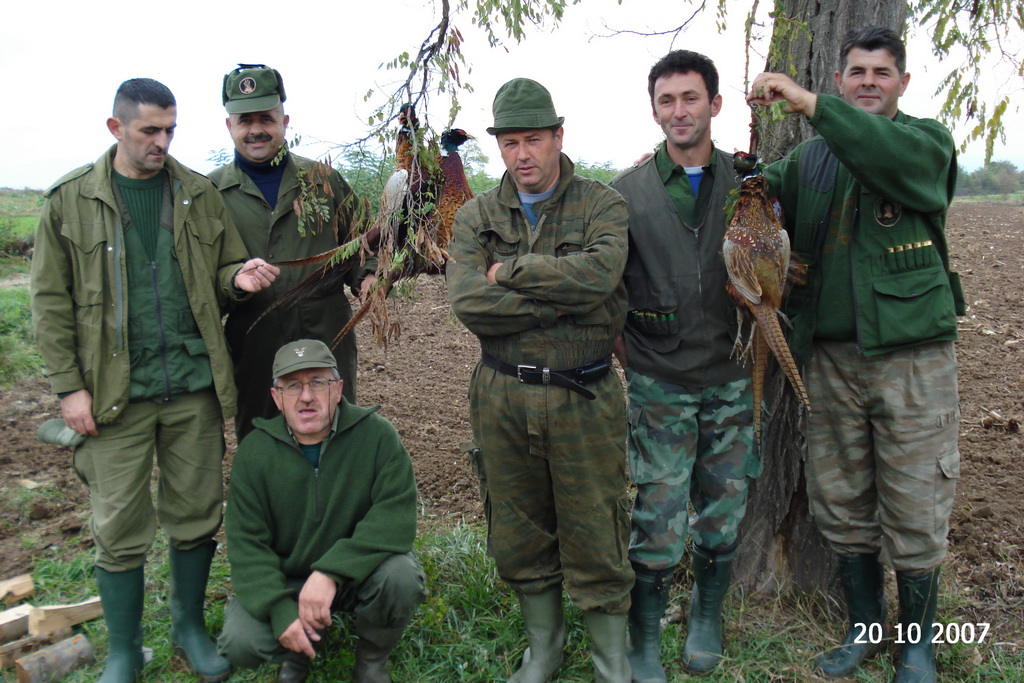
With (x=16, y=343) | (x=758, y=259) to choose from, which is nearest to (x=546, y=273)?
(x=758, y=259)

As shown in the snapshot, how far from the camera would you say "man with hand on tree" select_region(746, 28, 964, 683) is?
9.26 ft

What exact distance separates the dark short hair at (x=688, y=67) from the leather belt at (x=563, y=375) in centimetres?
116

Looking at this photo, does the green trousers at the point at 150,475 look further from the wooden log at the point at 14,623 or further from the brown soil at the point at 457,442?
the brown soil at the point at 457,442

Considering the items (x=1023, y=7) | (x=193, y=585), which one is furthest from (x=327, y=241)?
(x=1023, y=7)

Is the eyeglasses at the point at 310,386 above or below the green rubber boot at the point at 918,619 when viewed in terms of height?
above

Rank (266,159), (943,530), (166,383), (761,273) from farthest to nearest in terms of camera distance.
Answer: (266,159), (166,383), (943,530), (761,273)

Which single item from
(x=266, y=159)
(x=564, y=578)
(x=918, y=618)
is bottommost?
(x=918, y=618)

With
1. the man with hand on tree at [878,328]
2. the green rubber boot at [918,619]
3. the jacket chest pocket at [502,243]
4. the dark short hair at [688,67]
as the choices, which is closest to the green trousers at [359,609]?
the jacket chest pocket at [502,243]

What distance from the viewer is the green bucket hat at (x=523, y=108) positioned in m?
2.86

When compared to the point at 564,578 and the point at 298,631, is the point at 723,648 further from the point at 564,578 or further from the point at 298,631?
the point at 298,631

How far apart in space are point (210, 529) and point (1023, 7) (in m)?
4.53

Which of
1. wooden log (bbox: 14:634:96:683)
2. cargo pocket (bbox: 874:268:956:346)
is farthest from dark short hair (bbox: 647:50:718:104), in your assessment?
wooden log (bbox: 14:634:96:683)

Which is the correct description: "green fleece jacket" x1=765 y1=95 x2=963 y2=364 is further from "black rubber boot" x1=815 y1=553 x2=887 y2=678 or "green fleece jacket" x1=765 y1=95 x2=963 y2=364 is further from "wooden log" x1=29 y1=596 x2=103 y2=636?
"wooden log" x1=29 y1=596 x2=103 y2=636

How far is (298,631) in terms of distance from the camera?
9.52 feet
